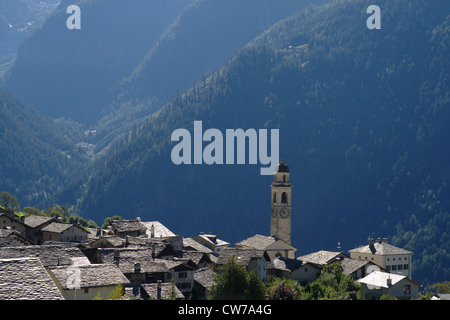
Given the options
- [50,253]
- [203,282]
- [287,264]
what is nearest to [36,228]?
[287,264]

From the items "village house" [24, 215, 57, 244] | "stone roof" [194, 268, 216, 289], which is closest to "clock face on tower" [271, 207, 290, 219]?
"village house" [24, 215, 57, 244]

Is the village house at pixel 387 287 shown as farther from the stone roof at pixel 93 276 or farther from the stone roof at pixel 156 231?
the stone roof at pixel 156 231

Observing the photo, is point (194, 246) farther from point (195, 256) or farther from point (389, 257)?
point (389, 257)

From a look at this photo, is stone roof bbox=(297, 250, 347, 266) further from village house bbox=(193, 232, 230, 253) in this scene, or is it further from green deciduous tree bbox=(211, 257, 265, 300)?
green deciduous tree bbox=(211, 257, 265, 300)

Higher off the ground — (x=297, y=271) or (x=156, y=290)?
(x=156, y=290)

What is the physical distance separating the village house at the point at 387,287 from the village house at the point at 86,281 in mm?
25612

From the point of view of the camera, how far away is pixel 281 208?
109 meters

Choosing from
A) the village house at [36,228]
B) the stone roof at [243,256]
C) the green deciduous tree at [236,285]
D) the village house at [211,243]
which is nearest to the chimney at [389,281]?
the stone roof at [243,256]

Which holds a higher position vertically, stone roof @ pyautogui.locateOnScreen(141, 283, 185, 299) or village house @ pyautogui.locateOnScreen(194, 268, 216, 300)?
stone roof @ pyautogui.locateOnScreen(141, 283, 185, 299)

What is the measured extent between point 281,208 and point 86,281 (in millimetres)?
58135

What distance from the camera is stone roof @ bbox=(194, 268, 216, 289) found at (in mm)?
69500

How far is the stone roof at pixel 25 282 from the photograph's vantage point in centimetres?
2056
